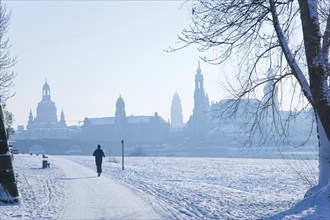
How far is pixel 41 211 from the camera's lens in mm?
10750

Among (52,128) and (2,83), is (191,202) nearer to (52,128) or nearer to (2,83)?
(2,83)

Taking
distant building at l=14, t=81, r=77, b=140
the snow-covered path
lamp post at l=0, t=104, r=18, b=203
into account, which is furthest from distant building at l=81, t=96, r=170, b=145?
lamp post at l=0, t=104, r=18, b=203

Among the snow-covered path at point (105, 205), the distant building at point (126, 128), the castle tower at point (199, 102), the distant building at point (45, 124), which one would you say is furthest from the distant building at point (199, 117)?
the snow-covered path at point (105, 205)

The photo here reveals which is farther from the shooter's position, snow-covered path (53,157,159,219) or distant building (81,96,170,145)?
distant building (81,96,170,145)

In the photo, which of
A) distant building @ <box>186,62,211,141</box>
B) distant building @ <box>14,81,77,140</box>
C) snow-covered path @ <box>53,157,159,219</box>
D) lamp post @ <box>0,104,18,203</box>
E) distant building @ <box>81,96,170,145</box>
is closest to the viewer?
snow-covered path @ <box>53,157,159,219</box>

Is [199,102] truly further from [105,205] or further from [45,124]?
[105,205]

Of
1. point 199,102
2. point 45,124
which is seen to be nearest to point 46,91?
point 45,124

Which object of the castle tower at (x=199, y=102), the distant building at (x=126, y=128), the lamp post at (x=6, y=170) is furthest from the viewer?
the distant building at (x=126, y=128)

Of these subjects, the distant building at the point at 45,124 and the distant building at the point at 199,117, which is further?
the distant building at the point at 45,124

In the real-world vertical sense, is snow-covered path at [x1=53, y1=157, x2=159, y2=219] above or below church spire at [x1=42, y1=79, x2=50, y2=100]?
below

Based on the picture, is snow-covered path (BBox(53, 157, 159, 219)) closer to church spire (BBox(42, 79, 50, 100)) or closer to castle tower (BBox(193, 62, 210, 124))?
castle tower (BBox(193, 62, 210, 124))

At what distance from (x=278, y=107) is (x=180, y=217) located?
528cm

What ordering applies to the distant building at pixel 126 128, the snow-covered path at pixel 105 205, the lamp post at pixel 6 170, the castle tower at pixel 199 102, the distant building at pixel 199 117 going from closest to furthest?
1. the snow-covered path at pixel 105 205
2. the lamp post at pixel 6 170
3. the distant building at pixel 199 117
4. the castle tower at pixel 199 102
5. the distant building at pixel 126 128

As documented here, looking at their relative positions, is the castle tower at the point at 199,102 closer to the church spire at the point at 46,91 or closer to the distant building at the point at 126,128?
the distant building at the point at 126,128
